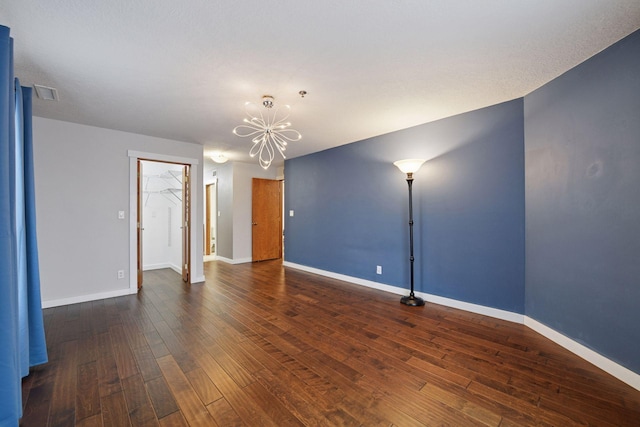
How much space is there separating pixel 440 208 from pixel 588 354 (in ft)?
6.26

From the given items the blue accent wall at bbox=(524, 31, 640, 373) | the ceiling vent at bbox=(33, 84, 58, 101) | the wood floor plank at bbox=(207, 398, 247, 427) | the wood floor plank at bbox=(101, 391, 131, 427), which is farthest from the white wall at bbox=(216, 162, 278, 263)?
the blue accent wall at bbox=(524, 31, 640, 373)

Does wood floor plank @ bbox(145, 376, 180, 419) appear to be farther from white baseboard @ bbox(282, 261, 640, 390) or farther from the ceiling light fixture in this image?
the ceiling light fixture

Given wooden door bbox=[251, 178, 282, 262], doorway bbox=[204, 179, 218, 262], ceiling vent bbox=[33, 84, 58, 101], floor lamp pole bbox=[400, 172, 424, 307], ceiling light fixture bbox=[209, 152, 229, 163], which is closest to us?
ceiling vent bbox=[33, 84, 58, 101]

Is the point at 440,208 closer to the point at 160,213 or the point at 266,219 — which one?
the point at 266,219

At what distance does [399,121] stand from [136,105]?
3.25 metres

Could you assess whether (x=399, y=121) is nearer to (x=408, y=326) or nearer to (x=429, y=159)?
(x=429, y=159)

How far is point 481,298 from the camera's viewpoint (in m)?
3.08

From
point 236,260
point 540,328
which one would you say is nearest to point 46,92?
point 236,260

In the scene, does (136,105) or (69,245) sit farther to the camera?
(69,245)

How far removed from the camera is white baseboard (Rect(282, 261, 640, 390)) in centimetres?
187

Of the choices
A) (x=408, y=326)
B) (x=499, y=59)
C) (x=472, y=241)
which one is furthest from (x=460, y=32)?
(x=408, y=326)

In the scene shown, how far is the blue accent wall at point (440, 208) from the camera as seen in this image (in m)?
2.90

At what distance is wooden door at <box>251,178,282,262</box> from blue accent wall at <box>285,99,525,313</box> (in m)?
2.10

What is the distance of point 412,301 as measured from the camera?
3.42 m
